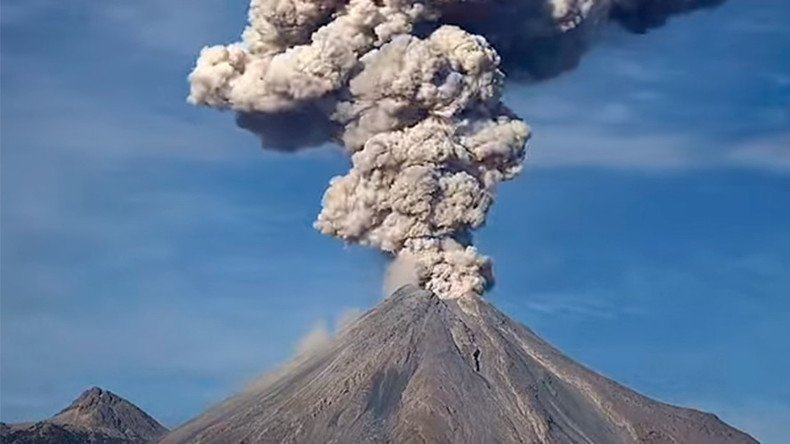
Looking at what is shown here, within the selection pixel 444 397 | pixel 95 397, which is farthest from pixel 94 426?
pixel 444 397

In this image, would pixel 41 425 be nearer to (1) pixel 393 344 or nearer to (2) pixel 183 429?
(2) pixel 183 429

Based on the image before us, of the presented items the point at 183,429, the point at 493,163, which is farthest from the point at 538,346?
the point at 183,429

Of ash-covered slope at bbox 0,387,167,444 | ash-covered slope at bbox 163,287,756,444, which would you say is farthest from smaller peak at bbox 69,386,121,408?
ash-covered slope at bbox 163,287,756,444

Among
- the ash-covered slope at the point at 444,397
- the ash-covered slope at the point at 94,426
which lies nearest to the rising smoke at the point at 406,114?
the ash-covered slope at the point at 444,397

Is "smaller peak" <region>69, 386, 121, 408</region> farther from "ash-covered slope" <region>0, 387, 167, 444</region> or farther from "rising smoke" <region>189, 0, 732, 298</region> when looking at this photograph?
"rising smoke" <region>189, 0, 732, 298</region>

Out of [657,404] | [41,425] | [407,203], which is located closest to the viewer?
[407,203]

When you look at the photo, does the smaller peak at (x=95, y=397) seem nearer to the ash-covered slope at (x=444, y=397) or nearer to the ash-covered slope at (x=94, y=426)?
the ash-covered slope at (x=94, y=426)
